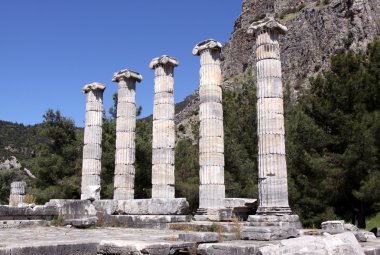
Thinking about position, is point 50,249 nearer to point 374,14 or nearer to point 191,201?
point 191,201

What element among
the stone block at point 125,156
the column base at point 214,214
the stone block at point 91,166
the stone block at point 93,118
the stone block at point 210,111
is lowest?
the column base at point 214,214

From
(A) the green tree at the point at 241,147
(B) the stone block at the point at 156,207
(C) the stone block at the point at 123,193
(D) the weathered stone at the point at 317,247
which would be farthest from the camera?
(A) the green tree at the point at 241,147

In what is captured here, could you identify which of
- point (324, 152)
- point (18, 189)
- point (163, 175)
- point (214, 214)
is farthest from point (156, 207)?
point (18, 189)

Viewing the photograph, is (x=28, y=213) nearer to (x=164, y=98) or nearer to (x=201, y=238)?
(x=164, y=98)

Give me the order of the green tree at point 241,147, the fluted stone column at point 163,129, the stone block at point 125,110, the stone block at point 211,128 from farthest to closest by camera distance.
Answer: the green tree at point 241,147 < the stone block at point 125,110 < the fluted stone column at point 163,129 < the stone block at point 211,128

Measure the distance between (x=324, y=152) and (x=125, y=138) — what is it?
8.93 meters

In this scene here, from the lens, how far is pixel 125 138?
21.2 m

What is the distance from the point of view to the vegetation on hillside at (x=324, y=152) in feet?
62.5

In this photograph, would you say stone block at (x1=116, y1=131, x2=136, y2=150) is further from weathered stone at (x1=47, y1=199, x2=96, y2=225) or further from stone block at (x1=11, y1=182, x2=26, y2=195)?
stone block at (x1=11, y1=182, x2=26, y2=195)

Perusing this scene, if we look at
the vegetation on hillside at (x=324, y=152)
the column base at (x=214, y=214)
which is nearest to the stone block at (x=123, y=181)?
the column base at (x=214, y=214)

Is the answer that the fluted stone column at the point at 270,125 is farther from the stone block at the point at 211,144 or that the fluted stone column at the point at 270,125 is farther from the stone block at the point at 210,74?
the stone block at the point at 211,144

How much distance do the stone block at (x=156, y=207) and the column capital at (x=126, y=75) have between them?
6.73 metres

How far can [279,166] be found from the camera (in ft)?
48.5

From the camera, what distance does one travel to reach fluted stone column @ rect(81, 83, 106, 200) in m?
22.0
